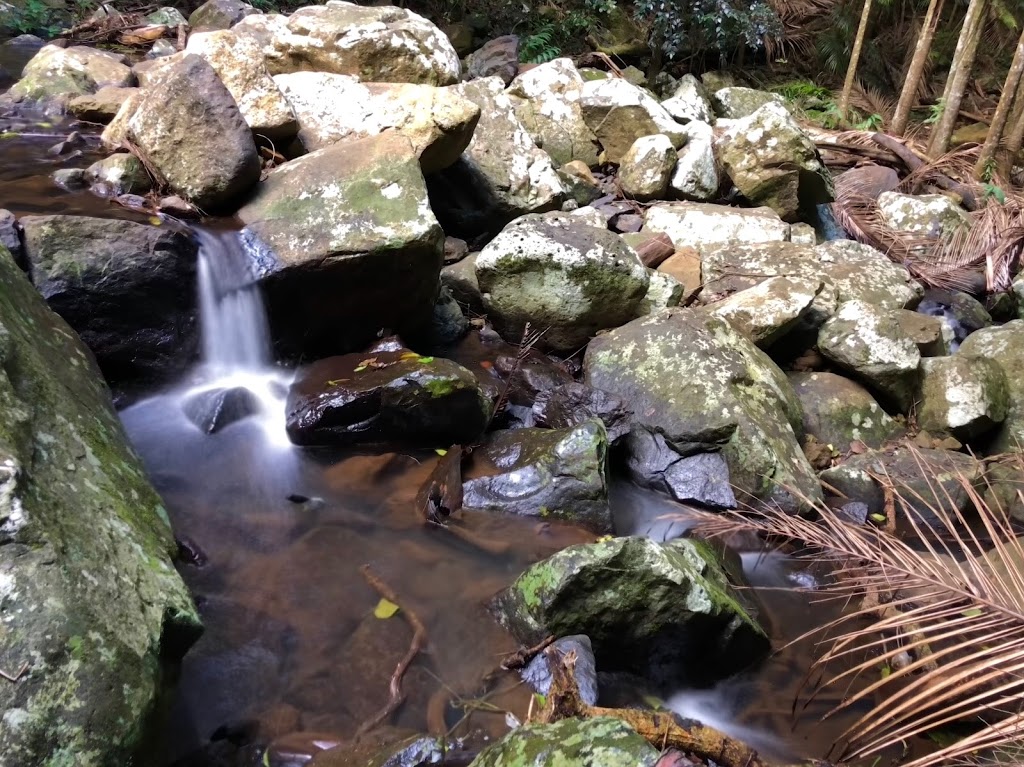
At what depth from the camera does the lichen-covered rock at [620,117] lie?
8.24 metres

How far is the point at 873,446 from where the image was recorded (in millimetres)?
5109

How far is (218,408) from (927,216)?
24.7 feet

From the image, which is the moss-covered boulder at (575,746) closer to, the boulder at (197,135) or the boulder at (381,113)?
the boulder at (197,135)

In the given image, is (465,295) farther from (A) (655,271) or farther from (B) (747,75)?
(B) (747,75)

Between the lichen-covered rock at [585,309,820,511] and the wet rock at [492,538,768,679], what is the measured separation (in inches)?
51.7

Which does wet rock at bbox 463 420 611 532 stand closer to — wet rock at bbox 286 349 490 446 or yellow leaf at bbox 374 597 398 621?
wet rock at bbox 286 349 490 446

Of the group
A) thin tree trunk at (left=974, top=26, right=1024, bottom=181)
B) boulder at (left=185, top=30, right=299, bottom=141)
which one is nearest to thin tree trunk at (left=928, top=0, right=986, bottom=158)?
thin tree trunk at (left=974, top=26, right=1024, bottom=181)

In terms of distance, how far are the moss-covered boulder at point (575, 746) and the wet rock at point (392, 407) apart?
250cm

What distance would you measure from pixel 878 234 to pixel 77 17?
10668 millimetres

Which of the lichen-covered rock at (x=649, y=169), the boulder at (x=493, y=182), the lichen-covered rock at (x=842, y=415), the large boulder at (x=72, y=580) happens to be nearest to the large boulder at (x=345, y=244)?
the boulder at (x=493, y=182)

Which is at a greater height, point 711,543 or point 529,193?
point 529,193

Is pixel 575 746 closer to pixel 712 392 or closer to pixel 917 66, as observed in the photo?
pixel 712 392

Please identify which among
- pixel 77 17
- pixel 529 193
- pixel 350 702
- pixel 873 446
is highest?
pixel 77 17

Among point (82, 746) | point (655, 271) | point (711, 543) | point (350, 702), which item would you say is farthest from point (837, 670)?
point (655, 271)
